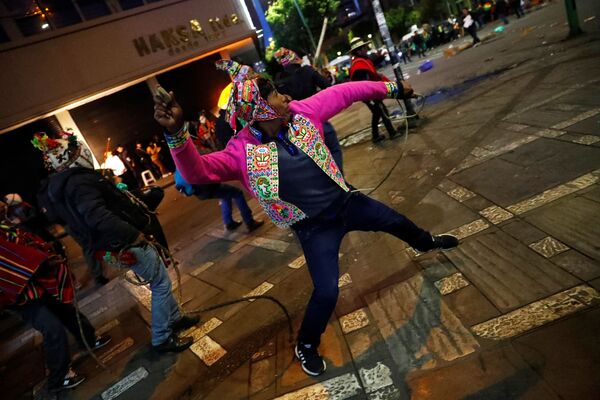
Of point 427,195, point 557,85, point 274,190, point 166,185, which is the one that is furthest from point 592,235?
point 166,185

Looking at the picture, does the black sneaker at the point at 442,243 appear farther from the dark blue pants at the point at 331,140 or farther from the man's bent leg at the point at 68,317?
the man's bent leg at the point at 68,317

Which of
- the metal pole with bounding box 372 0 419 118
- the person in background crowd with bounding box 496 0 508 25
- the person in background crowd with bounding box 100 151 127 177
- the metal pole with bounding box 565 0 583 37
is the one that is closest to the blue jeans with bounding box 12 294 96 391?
the metal pole with bounding box 372 0 419 118

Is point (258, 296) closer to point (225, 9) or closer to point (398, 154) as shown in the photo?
point (398, 154)

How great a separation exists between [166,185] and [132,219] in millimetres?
12046

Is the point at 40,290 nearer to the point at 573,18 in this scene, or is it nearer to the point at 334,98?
the point at 334,98

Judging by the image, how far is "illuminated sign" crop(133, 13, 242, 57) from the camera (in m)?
14.6

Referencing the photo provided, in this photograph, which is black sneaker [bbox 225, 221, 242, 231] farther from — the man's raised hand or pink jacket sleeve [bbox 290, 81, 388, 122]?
the man's raised hand

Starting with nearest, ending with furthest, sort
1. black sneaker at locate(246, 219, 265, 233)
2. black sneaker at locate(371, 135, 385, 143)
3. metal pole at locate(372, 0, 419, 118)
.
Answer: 1. black sneaker at locate(246, 219, 265, 233)
2. metal pole at locate(372, 0, 419, 118)
3. black sneaker at locate(371, 135, 385, 143)

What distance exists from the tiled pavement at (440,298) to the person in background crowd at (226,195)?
0.38m

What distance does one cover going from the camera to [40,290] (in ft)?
11.1

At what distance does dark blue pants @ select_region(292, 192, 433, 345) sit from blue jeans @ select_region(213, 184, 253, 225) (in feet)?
9.92

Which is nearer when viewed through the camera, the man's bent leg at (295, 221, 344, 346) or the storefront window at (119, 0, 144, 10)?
the man's bent leg at (295, 221, 344, 346)

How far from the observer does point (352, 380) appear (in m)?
2.30

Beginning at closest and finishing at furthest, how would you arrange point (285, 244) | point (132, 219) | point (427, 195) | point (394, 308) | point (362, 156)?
point (394, 308), point (132, 219), point (427, 195), point (285, 244), point (362, 156)
